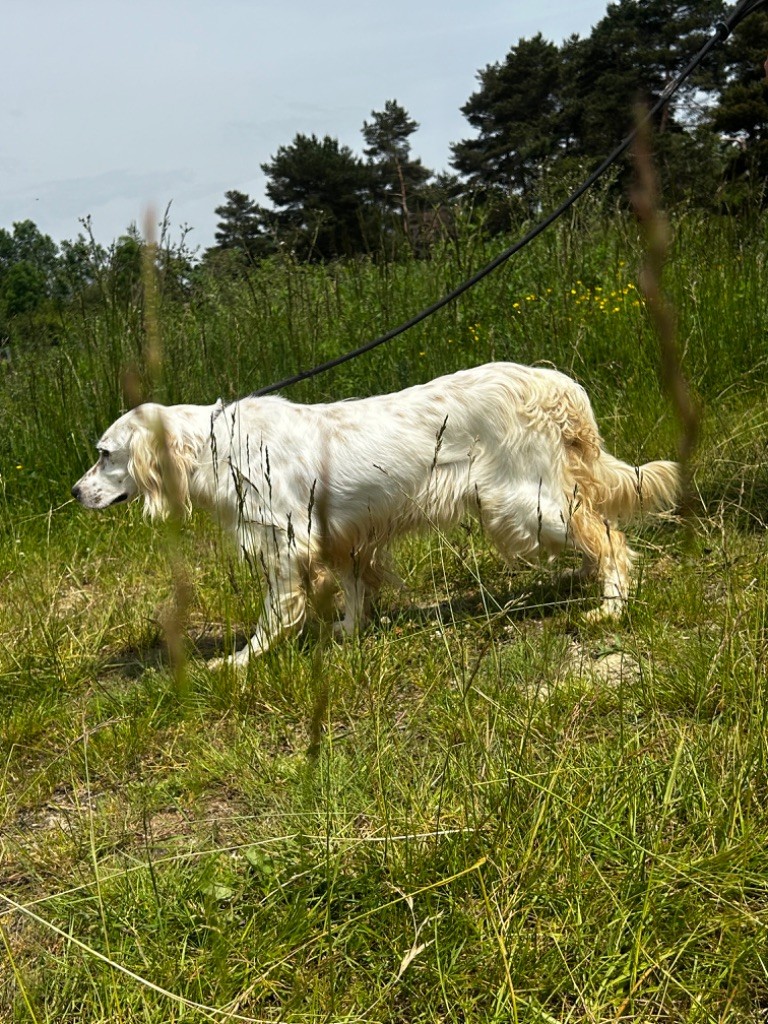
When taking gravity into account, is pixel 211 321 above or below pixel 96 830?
above

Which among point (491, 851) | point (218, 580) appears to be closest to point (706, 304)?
point (218, 580)

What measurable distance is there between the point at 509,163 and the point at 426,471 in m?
35.0

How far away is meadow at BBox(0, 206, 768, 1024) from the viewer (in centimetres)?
163

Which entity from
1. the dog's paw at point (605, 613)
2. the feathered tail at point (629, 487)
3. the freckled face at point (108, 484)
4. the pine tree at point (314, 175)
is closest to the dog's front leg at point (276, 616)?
the freckled face at point (108, 484)

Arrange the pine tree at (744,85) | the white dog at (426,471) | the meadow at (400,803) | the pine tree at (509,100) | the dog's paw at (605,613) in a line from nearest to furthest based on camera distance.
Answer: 1. the meadow at (400,803)
2. the dog's paw at (605,613)
3. the white dog at (426,471)
4. the pine tree at (744,85)
5. the pine tree at (509,100)

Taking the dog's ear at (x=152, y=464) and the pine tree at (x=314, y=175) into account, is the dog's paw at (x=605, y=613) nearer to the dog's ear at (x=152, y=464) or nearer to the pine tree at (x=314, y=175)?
the dog's ear at (x=152, y=464)

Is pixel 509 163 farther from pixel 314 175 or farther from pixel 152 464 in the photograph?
pixel 152 464

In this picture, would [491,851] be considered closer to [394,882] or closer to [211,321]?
[394,882]

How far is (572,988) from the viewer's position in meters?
1.62

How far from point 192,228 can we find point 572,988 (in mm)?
4851

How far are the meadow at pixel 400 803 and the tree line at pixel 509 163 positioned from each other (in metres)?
1.27

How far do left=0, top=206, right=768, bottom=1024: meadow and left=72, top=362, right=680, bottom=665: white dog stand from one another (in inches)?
8.1

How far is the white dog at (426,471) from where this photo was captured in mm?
3729

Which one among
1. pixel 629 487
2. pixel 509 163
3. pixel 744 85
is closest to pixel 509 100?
pixel 509 163
